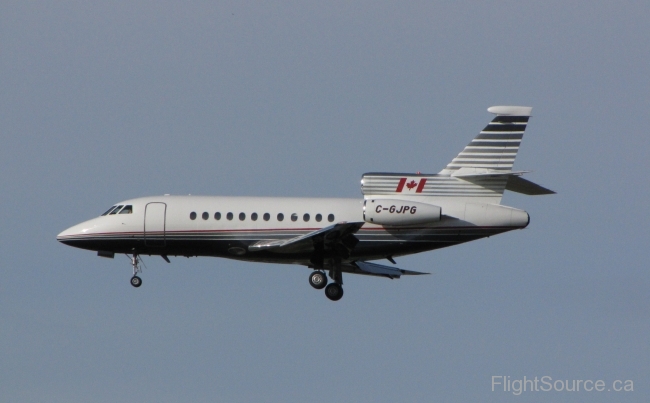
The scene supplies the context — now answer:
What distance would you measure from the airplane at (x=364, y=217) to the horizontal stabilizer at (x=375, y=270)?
134 inches

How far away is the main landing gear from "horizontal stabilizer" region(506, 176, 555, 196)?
721cm

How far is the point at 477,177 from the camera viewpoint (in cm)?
4781

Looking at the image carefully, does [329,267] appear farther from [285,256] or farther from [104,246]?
[104,246]

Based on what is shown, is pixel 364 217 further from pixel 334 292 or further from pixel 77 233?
pixel 77 233

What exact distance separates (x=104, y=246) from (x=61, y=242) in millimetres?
1957

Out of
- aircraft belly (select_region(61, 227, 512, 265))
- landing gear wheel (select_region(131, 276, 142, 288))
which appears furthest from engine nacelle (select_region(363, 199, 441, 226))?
landing gear wheel (select_region(131, 276, 142, 288))

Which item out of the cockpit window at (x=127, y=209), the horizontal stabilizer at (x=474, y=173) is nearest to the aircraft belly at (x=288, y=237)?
the cockpit window at (x=127, y=209)

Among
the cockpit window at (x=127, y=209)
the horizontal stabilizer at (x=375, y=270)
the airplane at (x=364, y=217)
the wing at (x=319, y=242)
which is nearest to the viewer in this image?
the wing at (x=319, y=242)

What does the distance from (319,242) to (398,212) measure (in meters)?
3.09

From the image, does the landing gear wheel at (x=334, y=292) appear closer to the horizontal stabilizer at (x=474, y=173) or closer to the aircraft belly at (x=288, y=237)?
the aircraft belly at (x=288, y=237)

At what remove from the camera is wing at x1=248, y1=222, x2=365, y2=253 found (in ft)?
152

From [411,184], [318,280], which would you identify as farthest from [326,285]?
[411,184]

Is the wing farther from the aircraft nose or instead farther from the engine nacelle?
the aircraft nose

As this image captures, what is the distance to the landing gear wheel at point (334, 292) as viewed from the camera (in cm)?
4809
